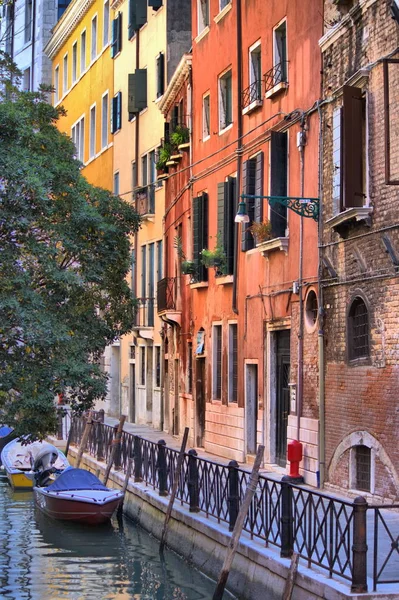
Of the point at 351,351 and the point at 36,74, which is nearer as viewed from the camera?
the point at 351,351

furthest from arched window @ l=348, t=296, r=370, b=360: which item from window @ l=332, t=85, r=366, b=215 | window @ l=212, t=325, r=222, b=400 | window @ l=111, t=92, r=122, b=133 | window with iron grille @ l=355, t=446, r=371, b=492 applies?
window @ l=111, t=92, r=122, b=133

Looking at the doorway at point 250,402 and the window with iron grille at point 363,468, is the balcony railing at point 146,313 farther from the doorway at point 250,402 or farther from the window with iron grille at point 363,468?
the window with iron grille at point 363,468

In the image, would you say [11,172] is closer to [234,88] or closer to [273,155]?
[273,155]

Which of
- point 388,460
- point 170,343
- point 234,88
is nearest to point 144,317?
point 170,343

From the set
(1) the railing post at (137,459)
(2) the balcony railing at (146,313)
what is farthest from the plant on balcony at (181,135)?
(1) the railing post at (137,459)

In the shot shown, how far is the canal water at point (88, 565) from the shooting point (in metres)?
15.4

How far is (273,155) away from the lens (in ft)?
69.3

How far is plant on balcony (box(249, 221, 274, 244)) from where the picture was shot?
21.4 meters

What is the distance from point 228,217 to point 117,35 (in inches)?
690

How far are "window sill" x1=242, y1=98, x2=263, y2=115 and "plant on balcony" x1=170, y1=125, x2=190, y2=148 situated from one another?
5675 mm

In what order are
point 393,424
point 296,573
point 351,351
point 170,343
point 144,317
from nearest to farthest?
point 296,573, point 393,424, point 351,351, point 170,343, point 144,317

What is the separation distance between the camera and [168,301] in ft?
101

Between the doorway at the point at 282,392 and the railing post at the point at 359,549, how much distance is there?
10.4 metres

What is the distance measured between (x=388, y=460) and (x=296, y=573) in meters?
4.55
